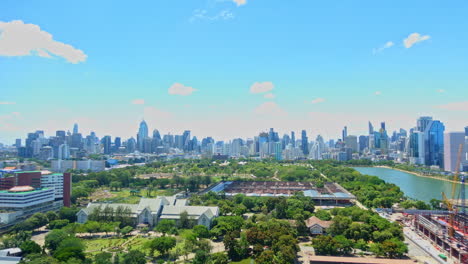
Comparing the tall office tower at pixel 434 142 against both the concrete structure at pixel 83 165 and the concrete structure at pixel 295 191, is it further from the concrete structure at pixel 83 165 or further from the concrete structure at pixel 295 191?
the concrete structure at pixel 83 165

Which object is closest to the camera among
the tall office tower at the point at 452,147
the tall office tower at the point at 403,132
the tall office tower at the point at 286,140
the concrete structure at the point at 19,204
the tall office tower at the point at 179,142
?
the concrete structure at the point at 19,204

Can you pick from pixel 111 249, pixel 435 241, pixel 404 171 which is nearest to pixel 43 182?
pixel 111 249

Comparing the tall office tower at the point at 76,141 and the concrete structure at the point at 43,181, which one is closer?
the concrete structure at the point at 43,181

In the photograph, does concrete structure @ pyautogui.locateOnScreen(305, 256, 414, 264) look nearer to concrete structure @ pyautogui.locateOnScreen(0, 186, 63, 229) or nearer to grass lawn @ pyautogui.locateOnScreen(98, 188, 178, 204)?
concrete structure @ pyautogui.locateOnScreen(0, 186, 63, 229)

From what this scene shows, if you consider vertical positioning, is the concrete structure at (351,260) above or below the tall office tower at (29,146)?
below

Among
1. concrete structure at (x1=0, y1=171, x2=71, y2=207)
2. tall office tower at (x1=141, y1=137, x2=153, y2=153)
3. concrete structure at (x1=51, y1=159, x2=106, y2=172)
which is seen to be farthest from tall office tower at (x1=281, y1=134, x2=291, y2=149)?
concrete structure at (x1=0, y1=171, x2=71, y2=207)

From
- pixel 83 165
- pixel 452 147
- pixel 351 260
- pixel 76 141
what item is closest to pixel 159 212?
pixel 351 260

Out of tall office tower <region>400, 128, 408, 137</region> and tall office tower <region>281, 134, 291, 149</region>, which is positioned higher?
tall office tower <region>400, 128, 408, 137</region>

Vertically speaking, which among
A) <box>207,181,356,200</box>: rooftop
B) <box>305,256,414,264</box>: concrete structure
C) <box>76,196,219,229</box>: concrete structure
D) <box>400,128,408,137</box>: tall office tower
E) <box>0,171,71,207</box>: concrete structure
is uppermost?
<box>400,128,408,137</box>: tall office tower

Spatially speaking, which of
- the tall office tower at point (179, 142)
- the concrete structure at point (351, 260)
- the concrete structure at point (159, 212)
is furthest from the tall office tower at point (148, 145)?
the concrete structure at point (351, 260)
